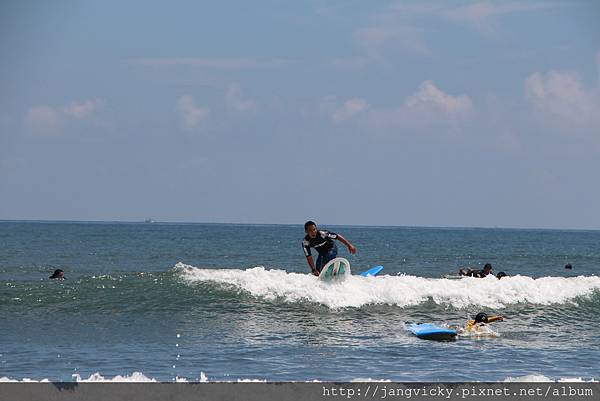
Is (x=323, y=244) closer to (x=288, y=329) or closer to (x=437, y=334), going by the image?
(x=288, y=329)

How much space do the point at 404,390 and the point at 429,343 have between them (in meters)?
5.31

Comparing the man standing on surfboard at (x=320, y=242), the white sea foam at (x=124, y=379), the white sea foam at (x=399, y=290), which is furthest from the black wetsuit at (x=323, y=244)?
the white sea foam at (x=124, y=379)

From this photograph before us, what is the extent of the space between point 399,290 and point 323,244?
3344mm

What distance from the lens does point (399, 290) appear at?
19.3 m

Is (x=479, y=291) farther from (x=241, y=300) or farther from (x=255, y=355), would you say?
(x=255, y=355)

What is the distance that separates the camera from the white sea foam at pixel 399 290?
1855 centimetres

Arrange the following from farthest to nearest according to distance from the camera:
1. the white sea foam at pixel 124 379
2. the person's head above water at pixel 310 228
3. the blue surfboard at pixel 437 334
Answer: the person's head above water at pixel 310 228
the blue surfboard at pixel 437 334
the white sea foam at pixel 124 379

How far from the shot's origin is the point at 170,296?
63.9 ft

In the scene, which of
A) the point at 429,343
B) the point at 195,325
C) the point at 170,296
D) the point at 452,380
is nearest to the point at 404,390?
the point at 452,380

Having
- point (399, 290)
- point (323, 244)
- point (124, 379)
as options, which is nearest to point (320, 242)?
point (323, 244)

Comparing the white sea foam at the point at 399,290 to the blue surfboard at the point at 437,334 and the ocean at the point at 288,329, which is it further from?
the blue surfboard at the point at 437,334

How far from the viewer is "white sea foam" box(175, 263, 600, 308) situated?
18.5 m

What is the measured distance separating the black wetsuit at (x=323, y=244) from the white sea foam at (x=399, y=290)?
4.28ft

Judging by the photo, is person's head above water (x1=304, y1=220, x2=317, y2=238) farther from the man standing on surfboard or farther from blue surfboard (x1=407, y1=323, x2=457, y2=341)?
blue surfboard (x1=407, y1=323, x2=457, y2=341)
